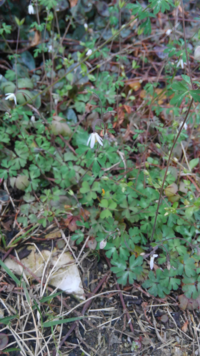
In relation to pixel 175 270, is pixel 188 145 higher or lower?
higher

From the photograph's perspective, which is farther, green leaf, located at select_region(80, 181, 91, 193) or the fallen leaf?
green leaf, located at select_region(80, 181, 91, 193)

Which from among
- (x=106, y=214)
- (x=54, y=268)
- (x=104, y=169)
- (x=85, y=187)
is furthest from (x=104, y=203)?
(x=54, y=268)

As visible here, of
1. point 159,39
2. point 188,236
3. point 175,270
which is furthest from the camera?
point 159,39

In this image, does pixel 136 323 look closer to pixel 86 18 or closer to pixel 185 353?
pixel 185 353

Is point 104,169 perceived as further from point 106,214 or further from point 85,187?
point 106,214

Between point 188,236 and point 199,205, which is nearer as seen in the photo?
point 199,205

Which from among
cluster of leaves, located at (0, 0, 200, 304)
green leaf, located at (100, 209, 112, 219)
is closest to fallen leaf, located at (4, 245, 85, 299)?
cluster of leaves, located at (0, 0, 200, 304)

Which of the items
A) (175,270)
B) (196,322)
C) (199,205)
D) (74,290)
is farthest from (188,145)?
(74,290)

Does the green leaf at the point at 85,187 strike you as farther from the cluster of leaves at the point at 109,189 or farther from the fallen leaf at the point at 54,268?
the fallen leaf at the point at 54,268

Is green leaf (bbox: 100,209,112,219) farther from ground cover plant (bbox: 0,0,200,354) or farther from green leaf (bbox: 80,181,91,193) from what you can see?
green leaf (bbox: 80,181,91,193)
